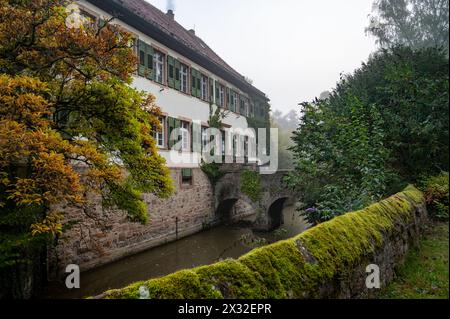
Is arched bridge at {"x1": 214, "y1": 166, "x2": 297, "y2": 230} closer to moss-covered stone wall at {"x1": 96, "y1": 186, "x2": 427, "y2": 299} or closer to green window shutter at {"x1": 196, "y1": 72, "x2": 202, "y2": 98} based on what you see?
green window shutter at {"x1": 196, "y1": 72, "x2": 202, "y2": 98}

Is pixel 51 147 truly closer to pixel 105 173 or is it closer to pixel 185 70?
pixel 105 173

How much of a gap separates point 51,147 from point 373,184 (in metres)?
6.63

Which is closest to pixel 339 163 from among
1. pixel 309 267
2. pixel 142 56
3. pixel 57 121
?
pixel 309 267

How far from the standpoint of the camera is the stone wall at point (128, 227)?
9.89 m

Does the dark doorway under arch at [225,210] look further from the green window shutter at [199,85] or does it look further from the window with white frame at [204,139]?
the green window shutter at [199,85]

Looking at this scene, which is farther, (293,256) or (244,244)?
(244,244)

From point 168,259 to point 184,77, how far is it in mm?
9057

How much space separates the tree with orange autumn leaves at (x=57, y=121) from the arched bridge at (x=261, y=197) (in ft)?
30.0

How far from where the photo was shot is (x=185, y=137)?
16.2m

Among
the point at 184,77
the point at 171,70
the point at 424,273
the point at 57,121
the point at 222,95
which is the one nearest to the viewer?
the point at 424,273

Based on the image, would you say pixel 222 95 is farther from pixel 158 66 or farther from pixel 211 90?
pixel 158 66

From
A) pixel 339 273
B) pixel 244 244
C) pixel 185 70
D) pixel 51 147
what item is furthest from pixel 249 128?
pixel 339 273
